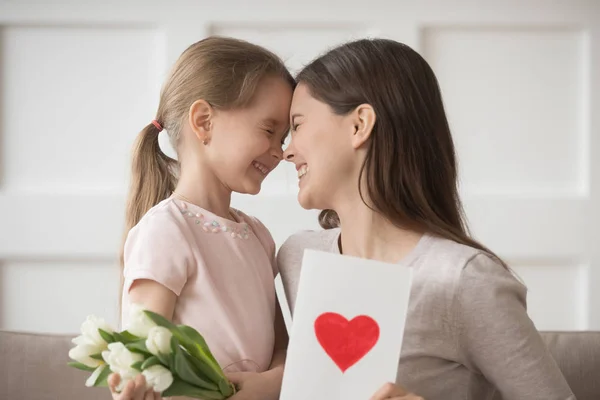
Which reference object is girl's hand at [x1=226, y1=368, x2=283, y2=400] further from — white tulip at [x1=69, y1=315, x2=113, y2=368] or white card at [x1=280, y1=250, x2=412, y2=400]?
white tulip at [x1=69, y1=315, x2=113, y2=368]

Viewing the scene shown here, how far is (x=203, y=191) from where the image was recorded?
1.39 meters

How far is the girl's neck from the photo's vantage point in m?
1.39

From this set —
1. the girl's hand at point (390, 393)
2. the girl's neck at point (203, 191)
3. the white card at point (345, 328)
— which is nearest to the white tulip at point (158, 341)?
the white card at point (345, 328)

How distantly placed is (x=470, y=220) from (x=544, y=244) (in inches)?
8.6

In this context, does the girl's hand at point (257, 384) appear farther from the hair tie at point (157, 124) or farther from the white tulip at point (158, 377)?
the hair tie at point (157, 124)

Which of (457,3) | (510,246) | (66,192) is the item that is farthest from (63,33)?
(510,246)

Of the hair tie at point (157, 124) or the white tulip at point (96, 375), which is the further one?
the hair tie at point (157, 124)

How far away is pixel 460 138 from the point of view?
2.11m

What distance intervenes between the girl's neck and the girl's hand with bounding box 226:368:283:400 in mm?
323

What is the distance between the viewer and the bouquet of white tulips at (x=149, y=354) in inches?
38.0

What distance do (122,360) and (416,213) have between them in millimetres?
583

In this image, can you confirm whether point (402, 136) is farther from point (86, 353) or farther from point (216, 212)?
point (86, 353)

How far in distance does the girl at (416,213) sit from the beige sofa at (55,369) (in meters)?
0.33

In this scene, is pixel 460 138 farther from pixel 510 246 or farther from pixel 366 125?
pixel 366 125
